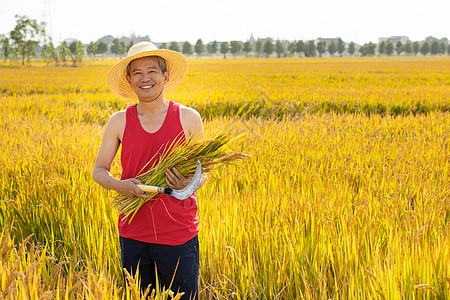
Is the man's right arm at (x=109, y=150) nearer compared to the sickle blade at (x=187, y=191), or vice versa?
the sickle blade at (x=187, y=191)

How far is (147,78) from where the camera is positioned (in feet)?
5.63

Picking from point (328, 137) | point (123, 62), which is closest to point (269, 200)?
point (123, 62)

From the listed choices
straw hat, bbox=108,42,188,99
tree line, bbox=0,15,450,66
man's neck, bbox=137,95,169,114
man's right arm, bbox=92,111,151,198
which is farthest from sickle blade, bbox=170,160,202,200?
tree line, bbox=0,15,450,66

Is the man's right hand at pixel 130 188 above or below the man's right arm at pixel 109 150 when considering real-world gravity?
below

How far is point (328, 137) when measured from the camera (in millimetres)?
4273

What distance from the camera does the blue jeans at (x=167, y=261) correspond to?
1658mm

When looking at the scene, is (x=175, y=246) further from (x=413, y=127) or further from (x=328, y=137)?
(x=413, y=127)

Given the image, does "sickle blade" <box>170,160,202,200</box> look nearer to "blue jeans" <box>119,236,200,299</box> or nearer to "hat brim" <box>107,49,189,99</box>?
"blue jeans" <box>119,236,200,299</box>

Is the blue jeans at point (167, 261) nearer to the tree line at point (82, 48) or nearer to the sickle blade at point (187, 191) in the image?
the sickle blade at point (187, 191)

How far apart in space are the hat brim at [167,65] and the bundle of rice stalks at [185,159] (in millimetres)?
456

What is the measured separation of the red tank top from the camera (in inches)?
64.9

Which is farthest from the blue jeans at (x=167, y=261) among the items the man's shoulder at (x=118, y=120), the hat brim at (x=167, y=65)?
the hat brim at (x=167, y=65)

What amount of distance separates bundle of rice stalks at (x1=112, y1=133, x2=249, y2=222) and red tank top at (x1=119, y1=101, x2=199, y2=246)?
0.05 m

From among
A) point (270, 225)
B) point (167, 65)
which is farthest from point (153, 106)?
point (270, 225)
